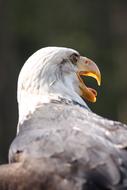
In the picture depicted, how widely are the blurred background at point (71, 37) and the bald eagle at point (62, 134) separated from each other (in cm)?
1612

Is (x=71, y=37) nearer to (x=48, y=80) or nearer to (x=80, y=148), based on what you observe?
(x=48, y=80)

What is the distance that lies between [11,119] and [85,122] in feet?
57.7

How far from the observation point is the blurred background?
28.1m

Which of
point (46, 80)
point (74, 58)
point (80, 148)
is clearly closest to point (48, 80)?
point (46, 80)

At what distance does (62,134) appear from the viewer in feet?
28.8

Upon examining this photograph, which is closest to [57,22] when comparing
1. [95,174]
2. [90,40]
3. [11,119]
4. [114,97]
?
[90,40]

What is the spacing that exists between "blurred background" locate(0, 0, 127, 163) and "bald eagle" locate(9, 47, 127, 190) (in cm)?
1612

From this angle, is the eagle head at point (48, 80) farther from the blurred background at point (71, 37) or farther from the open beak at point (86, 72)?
the blurred background at point (71, 37)

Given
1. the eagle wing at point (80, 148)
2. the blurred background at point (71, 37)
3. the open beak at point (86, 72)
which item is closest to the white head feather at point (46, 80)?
the open beak at point (86, 72)

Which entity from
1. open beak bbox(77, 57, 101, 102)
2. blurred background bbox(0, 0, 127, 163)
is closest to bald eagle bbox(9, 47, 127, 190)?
open beak bbox(77, 57, 101, 102)

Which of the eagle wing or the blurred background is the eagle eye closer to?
the eagle wing

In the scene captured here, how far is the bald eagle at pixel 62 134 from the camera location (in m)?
8.32

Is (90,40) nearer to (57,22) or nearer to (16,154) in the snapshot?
(57,22)

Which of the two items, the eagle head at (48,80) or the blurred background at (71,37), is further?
the blurred background at (71,37)
